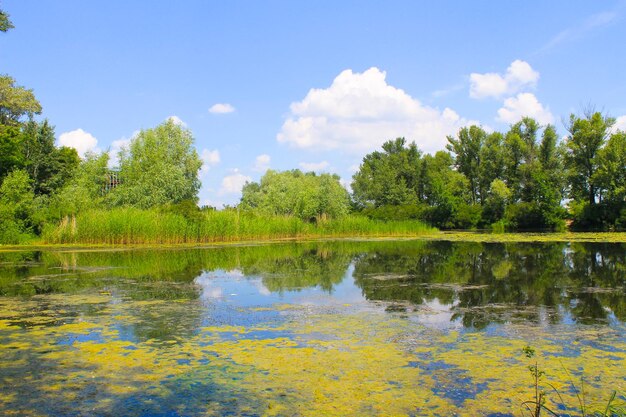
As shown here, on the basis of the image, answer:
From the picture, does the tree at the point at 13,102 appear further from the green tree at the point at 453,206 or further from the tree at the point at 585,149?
the tree at the point at 585,149

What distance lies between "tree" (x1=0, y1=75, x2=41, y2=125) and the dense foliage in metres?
28.1

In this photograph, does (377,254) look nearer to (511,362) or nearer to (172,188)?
(511,362)

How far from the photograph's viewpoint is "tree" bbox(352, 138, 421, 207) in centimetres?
5572

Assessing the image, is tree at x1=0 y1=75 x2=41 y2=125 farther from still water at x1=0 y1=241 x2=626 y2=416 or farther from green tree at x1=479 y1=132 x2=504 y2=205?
green tree at x1=479 y1=132 x2=504 y2=205

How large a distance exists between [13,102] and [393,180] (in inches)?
1462

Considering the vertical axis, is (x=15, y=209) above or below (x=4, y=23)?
below

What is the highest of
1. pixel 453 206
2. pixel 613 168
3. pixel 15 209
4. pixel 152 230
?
pixel 613 168

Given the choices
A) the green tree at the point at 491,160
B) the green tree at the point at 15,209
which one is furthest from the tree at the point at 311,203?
the green tree at the point at 491,160

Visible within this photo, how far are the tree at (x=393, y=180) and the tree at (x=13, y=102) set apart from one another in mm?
34837

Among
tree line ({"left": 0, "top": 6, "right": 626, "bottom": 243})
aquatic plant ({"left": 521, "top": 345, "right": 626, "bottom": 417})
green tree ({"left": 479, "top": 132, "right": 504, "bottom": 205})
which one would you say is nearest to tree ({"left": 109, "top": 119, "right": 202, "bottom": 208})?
tree line ({"left": 0, "top": 6, "right": 626, "bottom": 243})

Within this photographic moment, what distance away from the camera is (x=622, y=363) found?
5.09m

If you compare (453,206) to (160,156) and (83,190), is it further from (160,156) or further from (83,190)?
(83,190)

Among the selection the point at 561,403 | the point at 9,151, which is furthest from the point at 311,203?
the point at 561,403

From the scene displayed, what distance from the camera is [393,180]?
185ft
